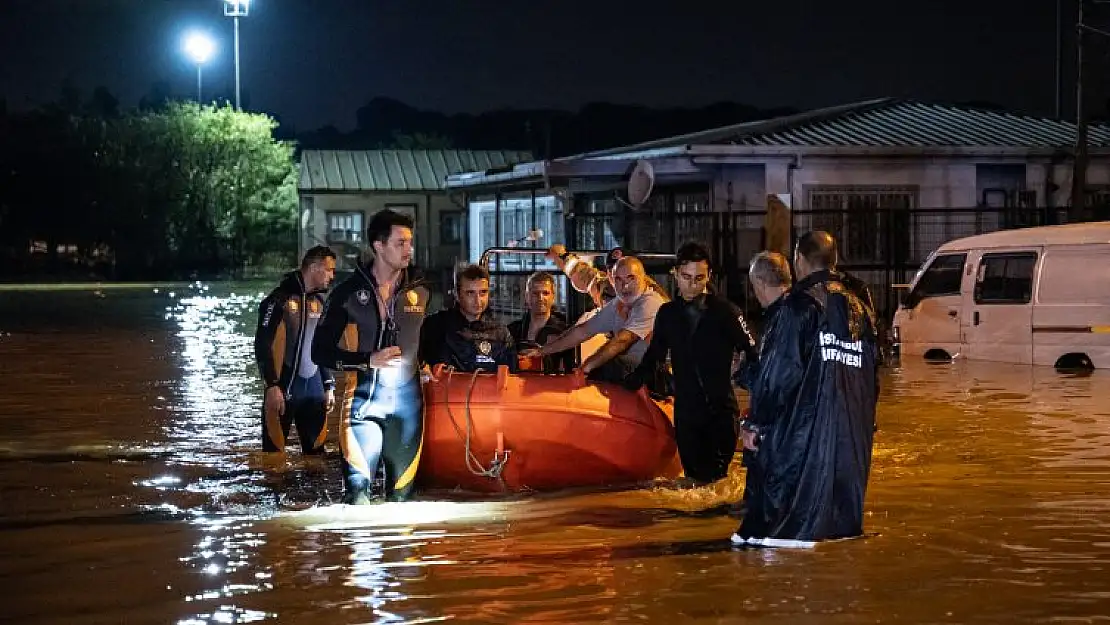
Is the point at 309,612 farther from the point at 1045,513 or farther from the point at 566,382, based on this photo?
the point at 1045,513

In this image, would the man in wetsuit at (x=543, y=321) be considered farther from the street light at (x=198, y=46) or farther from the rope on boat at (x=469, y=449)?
the street light at (x=198, y=46)

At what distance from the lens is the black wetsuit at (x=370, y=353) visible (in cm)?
865

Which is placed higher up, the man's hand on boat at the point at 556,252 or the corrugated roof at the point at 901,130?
the corrugated roof at the point at 901,130

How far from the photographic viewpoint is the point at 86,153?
231ft

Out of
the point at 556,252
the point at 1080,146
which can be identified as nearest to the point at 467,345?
the point at 556,252

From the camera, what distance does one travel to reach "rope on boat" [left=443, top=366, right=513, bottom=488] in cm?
998

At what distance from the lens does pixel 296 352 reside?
11570 mm

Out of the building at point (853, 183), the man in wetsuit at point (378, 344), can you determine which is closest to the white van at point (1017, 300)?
the building at point (853, 183)

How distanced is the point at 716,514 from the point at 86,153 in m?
65.1

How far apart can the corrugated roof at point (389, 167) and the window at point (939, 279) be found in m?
35.1

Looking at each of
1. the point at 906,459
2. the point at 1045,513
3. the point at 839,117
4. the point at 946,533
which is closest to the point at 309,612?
the point at 946,533

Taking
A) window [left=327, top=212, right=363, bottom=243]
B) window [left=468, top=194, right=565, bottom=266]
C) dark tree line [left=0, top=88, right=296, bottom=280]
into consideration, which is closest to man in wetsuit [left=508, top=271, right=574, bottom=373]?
window [left=468, top=194, right=565, bottom=266]

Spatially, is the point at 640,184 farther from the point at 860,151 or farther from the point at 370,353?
the point at 370,353

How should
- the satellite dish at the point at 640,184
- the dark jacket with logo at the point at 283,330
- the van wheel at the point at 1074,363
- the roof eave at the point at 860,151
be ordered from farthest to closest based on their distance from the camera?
the roof eave at the point at 860,151, the satellite dish at the point at 640,184, the van wheel at the point at 1074,363, the dark jacket with logo at the point at 283,330
